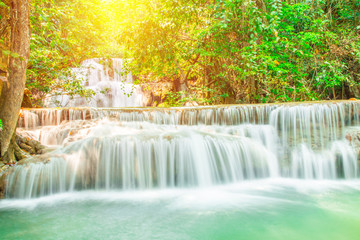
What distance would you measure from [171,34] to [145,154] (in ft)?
24.8

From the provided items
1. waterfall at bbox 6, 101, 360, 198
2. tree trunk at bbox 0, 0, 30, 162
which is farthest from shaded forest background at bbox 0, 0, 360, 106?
tree trunk at bbox 0, 0, 30, 162

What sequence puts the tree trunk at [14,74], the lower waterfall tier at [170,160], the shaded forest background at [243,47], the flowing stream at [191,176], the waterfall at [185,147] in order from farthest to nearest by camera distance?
the shaded forest background at [243,47] < the waterfall at [185,147] < the lower waterfall tier at [170,160] < the tree trunk at [14,74] < the flowing stream at [191,176]

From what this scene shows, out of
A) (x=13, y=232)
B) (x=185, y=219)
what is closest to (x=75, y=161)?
(x=13, y=232)

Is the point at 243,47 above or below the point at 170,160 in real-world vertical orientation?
above

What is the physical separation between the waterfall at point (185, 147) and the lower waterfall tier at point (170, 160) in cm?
2

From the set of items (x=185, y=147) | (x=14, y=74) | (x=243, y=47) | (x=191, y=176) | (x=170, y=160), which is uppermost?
(x=243, y=47)

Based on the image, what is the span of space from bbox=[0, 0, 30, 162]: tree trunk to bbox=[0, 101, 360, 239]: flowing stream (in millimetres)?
642

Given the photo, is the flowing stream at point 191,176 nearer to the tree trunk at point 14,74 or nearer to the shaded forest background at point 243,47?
the tree trunk at point 14,74

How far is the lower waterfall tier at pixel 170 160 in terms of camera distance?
14.6ft

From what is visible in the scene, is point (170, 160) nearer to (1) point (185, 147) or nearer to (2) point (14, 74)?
(1) point (185, 147)

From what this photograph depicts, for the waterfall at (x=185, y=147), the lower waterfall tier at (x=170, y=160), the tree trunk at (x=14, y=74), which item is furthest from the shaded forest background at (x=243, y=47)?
the tree trunk at (x=14, y=74)

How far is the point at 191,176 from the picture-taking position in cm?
499

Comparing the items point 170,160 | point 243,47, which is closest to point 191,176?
point 170,160

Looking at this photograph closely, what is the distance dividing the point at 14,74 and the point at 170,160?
3.39 meters
